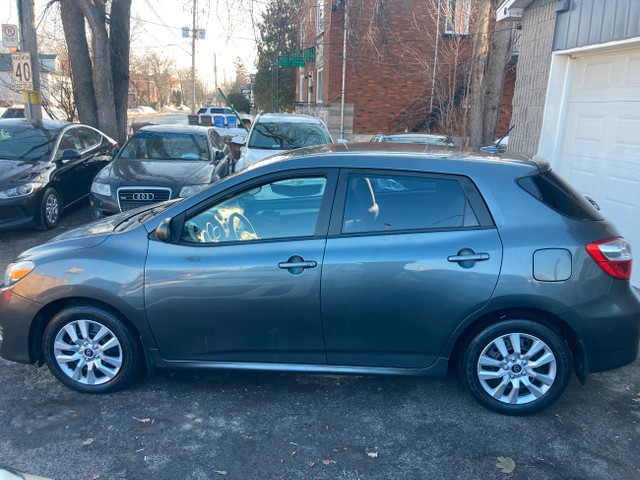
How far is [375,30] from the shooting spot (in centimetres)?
1797

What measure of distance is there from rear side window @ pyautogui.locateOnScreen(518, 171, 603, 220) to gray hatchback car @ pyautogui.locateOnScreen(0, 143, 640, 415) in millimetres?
11

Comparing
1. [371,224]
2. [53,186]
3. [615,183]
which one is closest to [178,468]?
[371,224]

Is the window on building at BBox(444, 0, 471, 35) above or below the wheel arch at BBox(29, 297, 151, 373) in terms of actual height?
above

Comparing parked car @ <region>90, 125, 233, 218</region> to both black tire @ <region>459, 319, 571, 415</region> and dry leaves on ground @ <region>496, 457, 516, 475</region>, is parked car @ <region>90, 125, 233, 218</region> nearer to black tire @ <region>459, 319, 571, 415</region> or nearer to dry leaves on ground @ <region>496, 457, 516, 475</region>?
black tire @ <region>459, 319, 571, 415</region>

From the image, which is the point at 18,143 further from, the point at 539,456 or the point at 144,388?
the point at 539,456

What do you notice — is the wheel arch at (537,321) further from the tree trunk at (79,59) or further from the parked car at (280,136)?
the tree trunk at (79,59)

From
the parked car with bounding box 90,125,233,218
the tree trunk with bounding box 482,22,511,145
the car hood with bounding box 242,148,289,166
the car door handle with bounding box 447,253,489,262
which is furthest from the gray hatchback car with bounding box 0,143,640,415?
the tree trunk with bounding box 482,22,511,145

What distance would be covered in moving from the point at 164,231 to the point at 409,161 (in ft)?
5.47

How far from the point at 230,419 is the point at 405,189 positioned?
1882 millimetres

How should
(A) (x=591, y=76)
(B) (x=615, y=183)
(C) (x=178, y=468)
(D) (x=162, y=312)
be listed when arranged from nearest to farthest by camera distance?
(C) (x=178, y=468) → (D) (x=162, y=312) → (B) (x=615, y=183) → (A) (x=591, y=76)

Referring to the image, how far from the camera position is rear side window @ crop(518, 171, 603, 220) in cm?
346

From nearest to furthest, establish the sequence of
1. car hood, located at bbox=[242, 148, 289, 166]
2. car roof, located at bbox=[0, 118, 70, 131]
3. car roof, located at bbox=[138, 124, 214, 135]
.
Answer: car roof, located at bbox=[0, 118, 70, 131], car roof, located at bbox=[138, 124, 214, 135], car hood, located at bbox=[242, 148, 289, 166]

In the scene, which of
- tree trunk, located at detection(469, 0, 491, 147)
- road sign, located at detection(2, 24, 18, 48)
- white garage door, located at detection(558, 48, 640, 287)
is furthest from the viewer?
road sign, located at detection(2, 24, 18, 48)

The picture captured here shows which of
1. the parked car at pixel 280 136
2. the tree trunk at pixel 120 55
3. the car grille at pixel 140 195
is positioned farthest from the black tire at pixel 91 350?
the tree trunk at pixel 120 55
